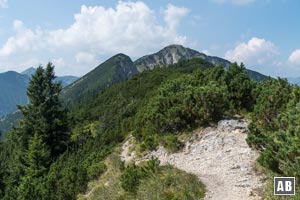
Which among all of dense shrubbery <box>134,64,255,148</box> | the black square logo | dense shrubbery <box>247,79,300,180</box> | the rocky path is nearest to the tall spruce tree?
dense shrubbery <box>134,64,255,148</box>

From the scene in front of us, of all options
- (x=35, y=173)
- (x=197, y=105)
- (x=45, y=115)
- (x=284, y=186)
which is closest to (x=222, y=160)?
(x=197, y=105)

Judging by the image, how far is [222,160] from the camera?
1506 centimetres

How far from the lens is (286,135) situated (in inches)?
432

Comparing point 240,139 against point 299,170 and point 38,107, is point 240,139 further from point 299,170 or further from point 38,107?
point 38,107

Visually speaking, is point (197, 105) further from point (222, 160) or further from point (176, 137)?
point (222, 160)

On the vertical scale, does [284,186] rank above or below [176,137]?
below

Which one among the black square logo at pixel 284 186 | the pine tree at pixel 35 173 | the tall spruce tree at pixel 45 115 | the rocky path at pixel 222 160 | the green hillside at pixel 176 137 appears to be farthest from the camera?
the tall spruce tree at pixel 45 115

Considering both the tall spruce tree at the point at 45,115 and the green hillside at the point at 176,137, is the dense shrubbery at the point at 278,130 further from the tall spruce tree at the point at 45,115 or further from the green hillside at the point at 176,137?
the tall spruce tree at the point at 45,115

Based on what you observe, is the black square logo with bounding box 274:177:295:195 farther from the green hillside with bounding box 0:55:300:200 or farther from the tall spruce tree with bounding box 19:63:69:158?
the tall spruce tree with bounding box 19:63:69:158

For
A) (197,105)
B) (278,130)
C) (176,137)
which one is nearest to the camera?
(278,130)

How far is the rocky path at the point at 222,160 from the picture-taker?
1195cm

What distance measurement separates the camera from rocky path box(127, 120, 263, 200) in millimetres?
11953

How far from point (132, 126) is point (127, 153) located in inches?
175

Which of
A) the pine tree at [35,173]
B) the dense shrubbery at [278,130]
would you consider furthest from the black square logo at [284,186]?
the pine tree at [35,173]
